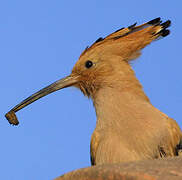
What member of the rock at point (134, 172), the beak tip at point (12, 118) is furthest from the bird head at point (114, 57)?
the rock at point (134, 172)

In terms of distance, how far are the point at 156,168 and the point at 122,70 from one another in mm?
2130

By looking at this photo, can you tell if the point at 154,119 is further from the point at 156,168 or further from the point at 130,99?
Result: the point at 156,168

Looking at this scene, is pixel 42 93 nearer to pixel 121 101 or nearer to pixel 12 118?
pixel 12 118

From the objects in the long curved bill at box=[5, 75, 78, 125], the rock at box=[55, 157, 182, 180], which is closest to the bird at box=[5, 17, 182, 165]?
the long curved bill at box=[5, 75, 78, 125]

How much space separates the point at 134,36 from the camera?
4164 mm

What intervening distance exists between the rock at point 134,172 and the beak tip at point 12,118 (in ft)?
7.77

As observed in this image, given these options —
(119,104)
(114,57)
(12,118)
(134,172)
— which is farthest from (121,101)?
(134,172)

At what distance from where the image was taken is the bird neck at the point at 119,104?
12.1ft

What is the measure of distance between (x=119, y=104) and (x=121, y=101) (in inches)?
1.4

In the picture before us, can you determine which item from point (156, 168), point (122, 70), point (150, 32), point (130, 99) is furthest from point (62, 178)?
point (150, 32)

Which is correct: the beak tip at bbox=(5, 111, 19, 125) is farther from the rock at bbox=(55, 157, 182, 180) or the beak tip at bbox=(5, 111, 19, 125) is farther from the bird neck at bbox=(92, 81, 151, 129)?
the rock at bbox=(55, 157, 182, 180)

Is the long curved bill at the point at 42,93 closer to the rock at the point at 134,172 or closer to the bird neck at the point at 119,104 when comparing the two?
the bird neck at the point at 119,104

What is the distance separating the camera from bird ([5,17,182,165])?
353 cm

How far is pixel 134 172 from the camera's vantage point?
6.53ft
